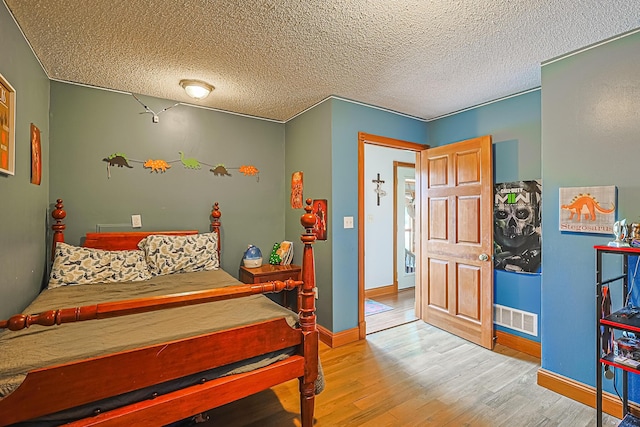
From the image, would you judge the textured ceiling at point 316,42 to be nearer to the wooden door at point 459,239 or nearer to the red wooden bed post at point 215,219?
the wooden door at point 459,239

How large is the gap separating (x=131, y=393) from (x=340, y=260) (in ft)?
6.81

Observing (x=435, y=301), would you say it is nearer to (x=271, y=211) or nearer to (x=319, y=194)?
(x=319, y=194)

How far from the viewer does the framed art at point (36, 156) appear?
87.1 inches

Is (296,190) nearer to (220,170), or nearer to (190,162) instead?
(220,170)

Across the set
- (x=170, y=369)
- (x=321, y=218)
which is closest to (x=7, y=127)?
(x=170, y=369)

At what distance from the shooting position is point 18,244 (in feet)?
6.51

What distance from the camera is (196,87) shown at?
106 inches

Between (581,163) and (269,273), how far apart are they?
2.82m

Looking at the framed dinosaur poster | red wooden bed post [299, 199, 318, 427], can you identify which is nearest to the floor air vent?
the framed dinosaur poster

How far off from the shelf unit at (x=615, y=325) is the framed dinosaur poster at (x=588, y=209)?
24 cm

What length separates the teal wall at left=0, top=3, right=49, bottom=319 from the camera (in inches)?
69.4

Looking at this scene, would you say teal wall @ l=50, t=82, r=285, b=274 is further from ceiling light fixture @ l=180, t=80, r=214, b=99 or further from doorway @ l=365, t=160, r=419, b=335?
doorway @ l=365, t=160, r=419, b=335

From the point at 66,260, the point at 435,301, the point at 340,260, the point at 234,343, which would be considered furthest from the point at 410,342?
the point at 66,260

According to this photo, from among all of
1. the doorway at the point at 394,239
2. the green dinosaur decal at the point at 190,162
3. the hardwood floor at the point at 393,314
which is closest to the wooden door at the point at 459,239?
the hardwood floor at the point at 393,314
